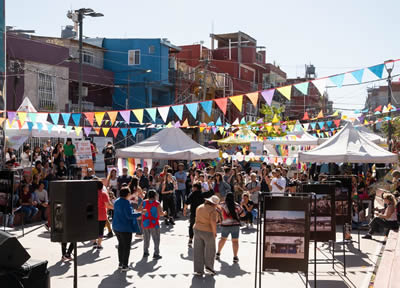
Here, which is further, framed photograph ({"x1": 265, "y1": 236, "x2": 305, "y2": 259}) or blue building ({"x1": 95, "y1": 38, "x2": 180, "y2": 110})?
blue building ({"x1": 95, "y1": 38, "x2": 180, "y2": 110})

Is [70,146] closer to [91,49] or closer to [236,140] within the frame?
[236,140]

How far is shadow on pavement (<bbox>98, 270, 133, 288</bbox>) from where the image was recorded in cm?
910

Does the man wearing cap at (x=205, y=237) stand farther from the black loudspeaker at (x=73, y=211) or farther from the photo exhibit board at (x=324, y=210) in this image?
the black loudspeaker at (x=73, y=211)

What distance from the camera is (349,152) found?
1516 centimetres

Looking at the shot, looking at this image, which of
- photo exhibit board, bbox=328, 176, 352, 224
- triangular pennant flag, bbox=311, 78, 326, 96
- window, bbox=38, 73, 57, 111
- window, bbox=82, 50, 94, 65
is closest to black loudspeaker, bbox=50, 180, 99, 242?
photo exhibit board, bbox=328, 176, 352, 224

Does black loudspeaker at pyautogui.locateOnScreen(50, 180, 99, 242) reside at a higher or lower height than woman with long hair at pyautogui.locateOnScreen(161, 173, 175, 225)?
higher

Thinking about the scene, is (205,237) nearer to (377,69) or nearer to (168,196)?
(377,69)

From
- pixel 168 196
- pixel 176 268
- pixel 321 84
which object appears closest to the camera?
pixel 176 268

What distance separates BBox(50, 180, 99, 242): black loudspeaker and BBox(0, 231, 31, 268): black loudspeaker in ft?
3.87

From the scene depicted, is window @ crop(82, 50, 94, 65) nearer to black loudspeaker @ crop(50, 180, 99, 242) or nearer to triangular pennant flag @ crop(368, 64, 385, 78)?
triangular pennant flag @ crop(368, 64, 385, 78)

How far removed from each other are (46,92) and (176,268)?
24.5m

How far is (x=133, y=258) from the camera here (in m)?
11.4

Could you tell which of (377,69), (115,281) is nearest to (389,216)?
(377,69)

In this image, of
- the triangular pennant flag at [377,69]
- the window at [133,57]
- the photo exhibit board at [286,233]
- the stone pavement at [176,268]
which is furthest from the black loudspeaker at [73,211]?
the window at [133,57]
